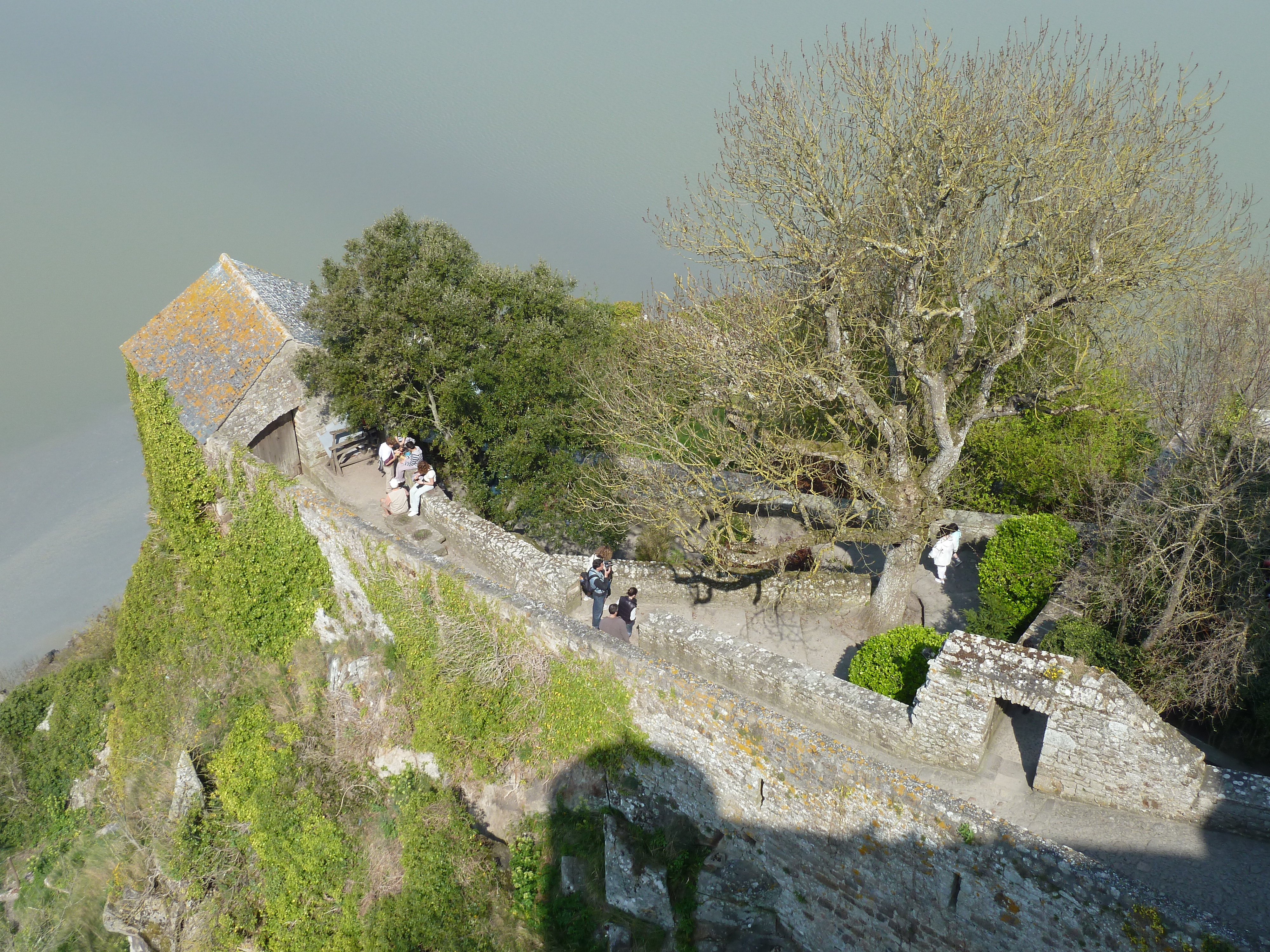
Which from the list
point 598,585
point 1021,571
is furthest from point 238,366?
point 1021,571

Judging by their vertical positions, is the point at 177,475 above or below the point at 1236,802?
above

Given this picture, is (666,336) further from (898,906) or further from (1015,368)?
(898,906)

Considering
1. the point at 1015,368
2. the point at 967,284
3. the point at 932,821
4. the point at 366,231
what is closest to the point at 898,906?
the point at 932,821

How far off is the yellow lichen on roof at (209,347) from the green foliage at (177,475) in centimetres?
27

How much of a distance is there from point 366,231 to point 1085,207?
41.4 feet

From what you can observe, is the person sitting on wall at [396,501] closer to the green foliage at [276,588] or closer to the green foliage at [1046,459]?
the green foliage at [276,588]

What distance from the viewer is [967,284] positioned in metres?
10.6

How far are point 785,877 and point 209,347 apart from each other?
52.9 ft

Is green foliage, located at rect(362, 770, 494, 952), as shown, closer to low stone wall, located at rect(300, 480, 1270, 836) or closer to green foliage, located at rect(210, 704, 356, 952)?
green foliage, located at rect(210, 704, 356, 952)

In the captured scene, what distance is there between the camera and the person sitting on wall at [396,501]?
1542 centimetres

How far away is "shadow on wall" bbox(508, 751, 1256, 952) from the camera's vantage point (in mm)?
7000

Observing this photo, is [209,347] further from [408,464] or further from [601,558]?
[601,558]

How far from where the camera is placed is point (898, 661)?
9789mm

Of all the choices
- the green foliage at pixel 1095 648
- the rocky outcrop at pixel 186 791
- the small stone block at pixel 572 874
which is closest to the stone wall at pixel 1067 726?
the green foliage at pixel 1095 648
